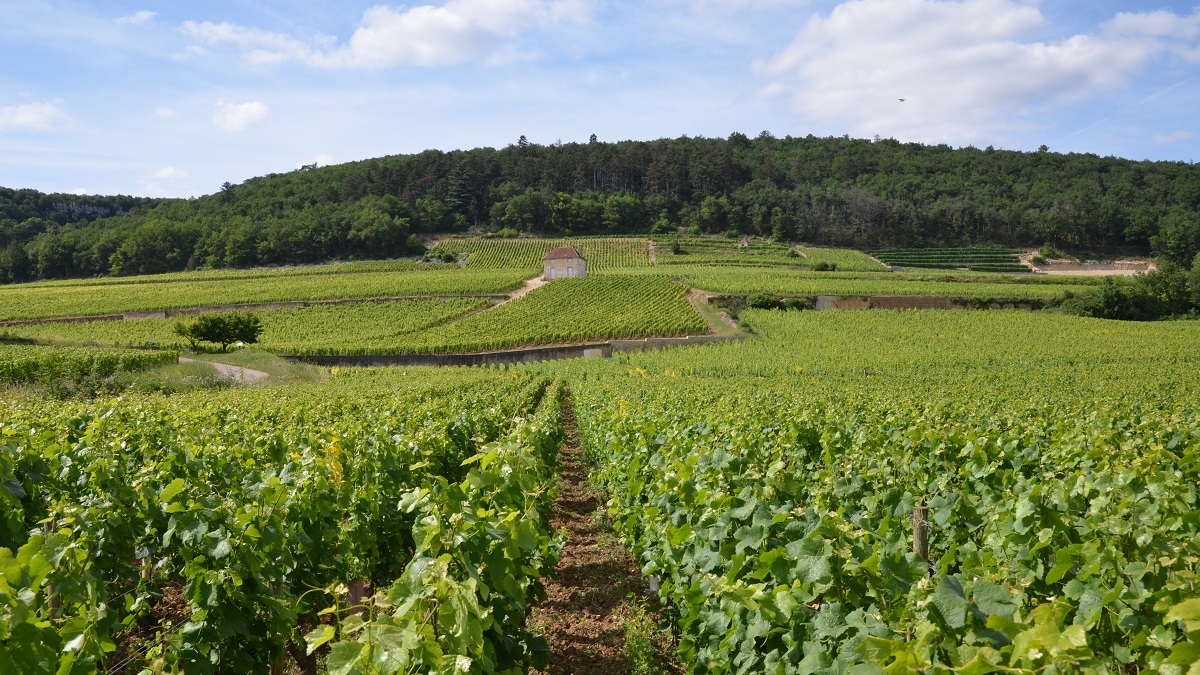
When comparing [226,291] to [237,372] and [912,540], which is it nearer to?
[237,372]

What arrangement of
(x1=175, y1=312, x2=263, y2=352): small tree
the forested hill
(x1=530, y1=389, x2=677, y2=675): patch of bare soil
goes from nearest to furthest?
(x1=530, y1=389, x2=677, y2=675): patch of bare soil, (x1=175, y1=312, x2=263, y2=352): small tree, the forested hill

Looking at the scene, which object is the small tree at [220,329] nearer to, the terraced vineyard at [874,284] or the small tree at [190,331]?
the small tree at [190,331]

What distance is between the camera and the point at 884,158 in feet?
429

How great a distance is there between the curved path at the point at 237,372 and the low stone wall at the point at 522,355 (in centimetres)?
574

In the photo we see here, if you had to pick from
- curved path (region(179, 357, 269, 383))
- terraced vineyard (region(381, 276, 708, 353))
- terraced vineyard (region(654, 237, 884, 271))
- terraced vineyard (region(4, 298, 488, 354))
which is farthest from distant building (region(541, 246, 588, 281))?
curved path (region(179, 357, 269, 383))

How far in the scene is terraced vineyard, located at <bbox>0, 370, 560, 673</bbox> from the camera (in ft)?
8.87

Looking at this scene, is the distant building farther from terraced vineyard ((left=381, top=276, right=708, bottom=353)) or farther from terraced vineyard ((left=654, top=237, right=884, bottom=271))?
terraced vineyard ((left=654, top=237, right=884, bottom=271))

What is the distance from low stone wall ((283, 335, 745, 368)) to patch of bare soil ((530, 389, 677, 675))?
31982 mm

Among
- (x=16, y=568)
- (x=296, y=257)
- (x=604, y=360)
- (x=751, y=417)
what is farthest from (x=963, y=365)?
(x=296, y=257)

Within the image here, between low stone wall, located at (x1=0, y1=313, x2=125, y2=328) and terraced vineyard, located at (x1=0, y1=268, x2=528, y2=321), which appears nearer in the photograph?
low stone wall, located at (x1=0, y1=313, x2=125, y2=328)

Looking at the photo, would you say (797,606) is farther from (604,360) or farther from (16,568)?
(604,360)

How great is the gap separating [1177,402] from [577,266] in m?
56.9

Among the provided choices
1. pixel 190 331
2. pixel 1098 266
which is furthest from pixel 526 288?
pixel 1098 266

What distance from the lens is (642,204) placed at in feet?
357
